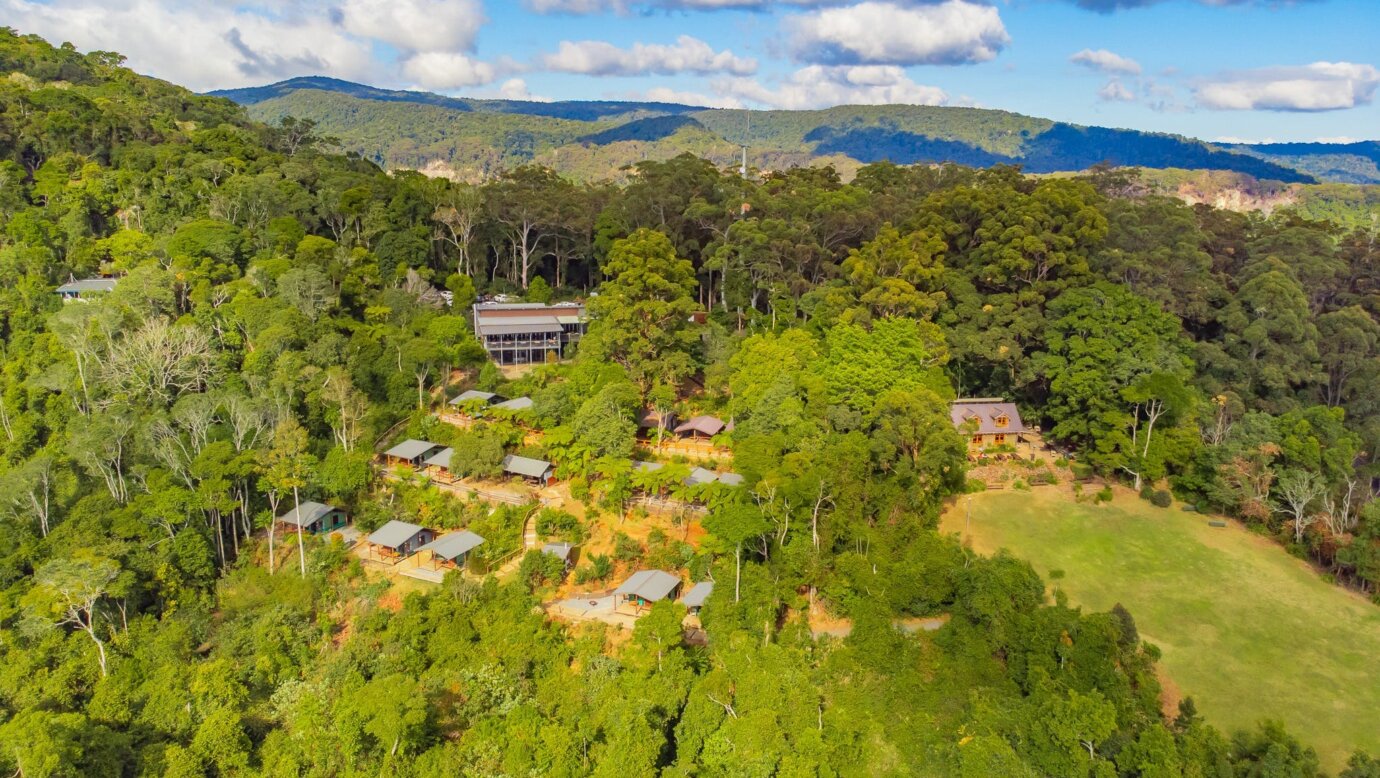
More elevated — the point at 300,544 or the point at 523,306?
the point at 523,306

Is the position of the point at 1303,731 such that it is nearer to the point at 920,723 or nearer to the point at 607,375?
the point at 920,723

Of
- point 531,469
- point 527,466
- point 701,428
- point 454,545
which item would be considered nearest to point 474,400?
point 527,466

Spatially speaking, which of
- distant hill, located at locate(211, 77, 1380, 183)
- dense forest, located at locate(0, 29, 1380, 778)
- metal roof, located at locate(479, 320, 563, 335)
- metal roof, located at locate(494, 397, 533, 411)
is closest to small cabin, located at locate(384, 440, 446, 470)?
dense forest, located at locate(0, 29, 1380, 778)

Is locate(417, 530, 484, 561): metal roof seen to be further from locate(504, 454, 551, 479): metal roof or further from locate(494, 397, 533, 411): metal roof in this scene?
locate(494, 397, 533, 411): metal roof

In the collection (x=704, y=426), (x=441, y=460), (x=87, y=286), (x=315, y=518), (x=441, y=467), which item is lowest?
(x=315, y=518)

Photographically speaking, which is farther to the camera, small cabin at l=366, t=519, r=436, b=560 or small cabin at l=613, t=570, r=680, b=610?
small cabin at l=366, t=519, r=436, b=560

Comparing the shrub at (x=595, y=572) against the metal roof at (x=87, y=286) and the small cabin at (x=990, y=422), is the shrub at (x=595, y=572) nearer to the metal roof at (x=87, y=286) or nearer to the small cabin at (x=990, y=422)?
the small cabin at (x=990, y=422)

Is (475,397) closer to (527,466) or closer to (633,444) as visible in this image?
(527,466)
